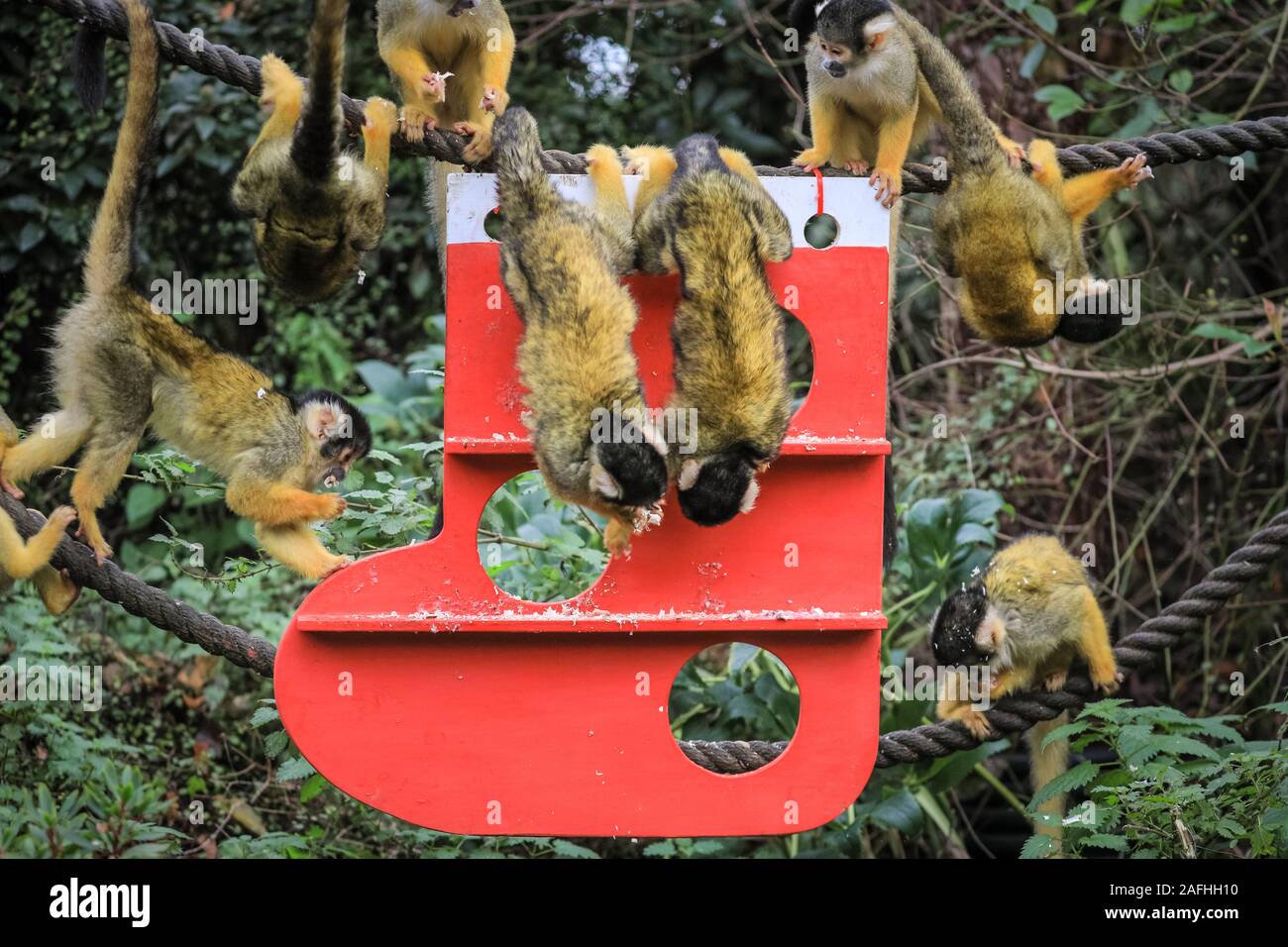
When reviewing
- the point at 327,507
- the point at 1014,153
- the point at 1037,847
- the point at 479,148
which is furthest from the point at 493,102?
the point at 1037,847

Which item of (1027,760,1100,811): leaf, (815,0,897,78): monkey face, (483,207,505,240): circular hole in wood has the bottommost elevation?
(1027,760,1100,811): leaf

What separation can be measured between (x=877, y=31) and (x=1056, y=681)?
243 centimetres

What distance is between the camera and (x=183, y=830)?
21.4ft

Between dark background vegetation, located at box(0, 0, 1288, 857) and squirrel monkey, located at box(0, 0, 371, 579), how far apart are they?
310mm

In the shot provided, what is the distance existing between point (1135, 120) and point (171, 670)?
5503 millimetres

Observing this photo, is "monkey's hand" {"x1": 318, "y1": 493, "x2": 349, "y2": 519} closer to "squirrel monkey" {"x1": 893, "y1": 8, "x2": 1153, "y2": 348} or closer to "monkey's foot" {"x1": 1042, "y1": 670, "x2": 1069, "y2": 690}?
"squirrel monkey" {"x1": 893, "y1": 8, "x2": 1153, "y2": 348}

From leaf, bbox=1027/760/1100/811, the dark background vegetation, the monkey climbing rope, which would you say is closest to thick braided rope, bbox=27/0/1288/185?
the monkey climbing rope

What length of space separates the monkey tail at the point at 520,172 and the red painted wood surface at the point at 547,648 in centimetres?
17

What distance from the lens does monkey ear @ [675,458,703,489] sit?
385cm

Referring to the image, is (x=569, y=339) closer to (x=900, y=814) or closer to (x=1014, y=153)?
(x=1014, y=153)

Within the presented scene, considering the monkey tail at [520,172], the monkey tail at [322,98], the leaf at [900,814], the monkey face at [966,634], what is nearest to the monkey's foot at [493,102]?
the monkey tail at [520,172]

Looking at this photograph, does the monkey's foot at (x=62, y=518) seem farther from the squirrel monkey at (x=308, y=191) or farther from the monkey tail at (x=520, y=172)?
the monkey tail at (x=520, y=172)

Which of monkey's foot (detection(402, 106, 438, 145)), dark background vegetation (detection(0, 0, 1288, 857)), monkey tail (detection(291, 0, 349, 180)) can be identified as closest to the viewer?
monkey tail (detection(291, 0, 349, 180))

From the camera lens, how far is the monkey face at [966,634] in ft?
16.3
